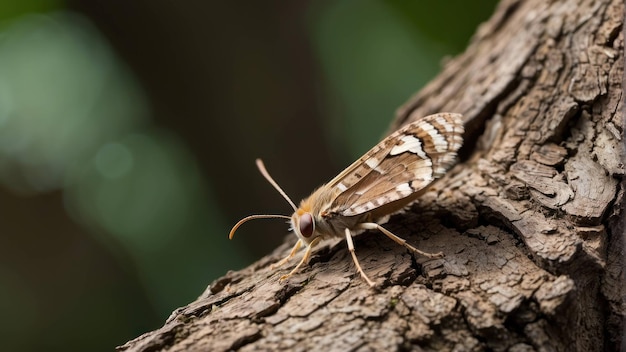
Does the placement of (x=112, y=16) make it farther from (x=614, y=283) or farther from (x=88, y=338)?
(x=614, y=283)

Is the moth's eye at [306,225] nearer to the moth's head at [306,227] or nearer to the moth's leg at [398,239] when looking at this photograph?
the moth's head at [306,227]

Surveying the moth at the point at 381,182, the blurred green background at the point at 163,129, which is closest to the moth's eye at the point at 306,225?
the moth at the point at 381,182

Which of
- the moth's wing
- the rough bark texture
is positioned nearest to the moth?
the moth's wing

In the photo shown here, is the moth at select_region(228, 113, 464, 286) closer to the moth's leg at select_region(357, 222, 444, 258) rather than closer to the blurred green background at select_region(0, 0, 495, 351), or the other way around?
the moth's leg at select_region(357, 222, 444, 258)

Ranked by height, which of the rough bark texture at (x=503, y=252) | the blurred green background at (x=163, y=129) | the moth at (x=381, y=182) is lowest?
the rough bark texture at (x=503, y=252)

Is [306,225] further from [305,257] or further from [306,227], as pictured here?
[305,257]

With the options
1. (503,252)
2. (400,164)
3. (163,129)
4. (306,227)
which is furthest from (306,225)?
(163,129)
